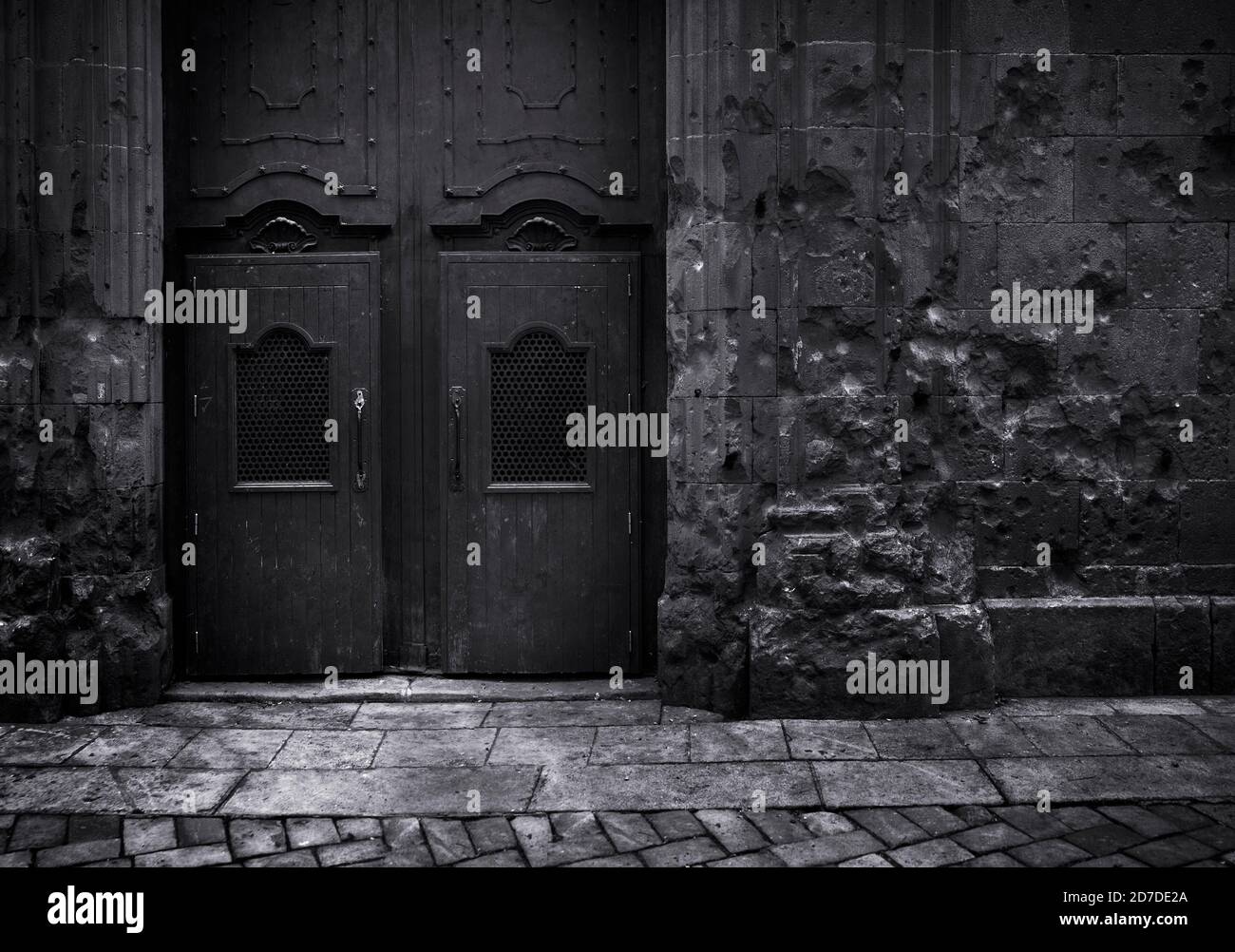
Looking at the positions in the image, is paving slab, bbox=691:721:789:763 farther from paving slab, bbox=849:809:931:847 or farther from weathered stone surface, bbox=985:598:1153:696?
weathered stone surface, bbox=985:598:1153:696

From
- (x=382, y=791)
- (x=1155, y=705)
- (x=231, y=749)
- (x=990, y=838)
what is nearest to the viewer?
(x=990, y=838)

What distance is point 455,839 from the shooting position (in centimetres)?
405

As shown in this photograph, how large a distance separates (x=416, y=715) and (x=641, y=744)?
1.23 m

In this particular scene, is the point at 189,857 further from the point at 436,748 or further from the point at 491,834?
the point at 436,748

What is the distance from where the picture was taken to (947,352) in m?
5.64

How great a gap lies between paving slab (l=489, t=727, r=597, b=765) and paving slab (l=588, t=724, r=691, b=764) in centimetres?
6

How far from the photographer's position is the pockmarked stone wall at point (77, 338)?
546 cm

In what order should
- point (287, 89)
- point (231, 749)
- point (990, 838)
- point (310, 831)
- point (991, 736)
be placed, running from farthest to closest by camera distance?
point (287, 89) < point (991, 736) < point (231, 749) < point (310, 831) < point (990, 838)

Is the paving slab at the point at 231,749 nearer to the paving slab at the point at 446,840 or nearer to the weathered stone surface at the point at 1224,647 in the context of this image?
the paving slab at the point at 446,840

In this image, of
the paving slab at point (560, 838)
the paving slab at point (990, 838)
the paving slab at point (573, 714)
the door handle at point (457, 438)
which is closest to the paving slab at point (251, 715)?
the paving slab at point (573, 714)

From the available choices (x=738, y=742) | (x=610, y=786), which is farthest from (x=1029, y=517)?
(x=610, y=786)
